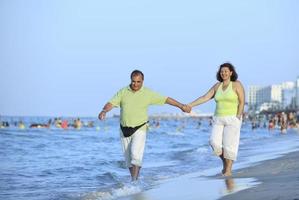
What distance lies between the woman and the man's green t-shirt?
803mm

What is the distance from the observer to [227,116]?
8.48 metres

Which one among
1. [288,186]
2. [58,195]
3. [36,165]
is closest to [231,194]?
[288,186]

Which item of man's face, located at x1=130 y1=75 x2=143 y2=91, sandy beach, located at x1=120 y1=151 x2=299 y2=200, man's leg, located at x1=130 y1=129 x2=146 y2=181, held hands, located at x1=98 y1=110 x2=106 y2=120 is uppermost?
man's face, located at x1=130 y1=75 x2=143 y2=91

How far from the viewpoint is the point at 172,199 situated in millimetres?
6348

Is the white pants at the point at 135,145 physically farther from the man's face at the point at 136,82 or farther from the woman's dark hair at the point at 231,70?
the woman's dark hair at the point at 231,70

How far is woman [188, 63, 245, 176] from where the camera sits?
27.8ft

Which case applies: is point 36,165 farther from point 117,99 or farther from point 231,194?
point 231,194

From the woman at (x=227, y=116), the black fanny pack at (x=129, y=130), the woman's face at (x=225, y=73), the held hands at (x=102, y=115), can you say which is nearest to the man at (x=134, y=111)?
the black fanny pack at (x=129, y=130)

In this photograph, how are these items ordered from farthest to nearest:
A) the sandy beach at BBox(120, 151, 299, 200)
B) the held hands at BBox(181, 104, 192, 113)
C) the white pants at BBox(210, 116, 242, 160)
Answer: the held hands at BBox(181, 104, 192, 113) < the white pants at BBox(210, 116, 242, 160) < the sandy beach at BBox(120, 151, 299, 200)

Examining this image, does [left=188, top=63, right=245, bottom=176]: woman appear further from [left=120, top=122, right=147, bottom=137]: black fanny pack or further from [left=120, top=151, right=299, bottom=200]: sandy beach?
[left=120, top=122, right=147, bottom=137]: black fanny pack

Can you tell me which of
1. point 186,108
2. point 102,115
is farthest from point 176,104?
point 102,115

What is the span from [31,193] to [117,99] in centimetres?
191

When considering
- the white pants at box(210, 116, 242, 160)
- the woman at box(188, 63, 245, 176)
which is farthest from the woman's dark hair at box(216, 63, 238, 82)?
the white pants at box(210, 116, 242, 160)

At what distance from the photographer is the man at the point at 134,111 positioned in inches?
328
